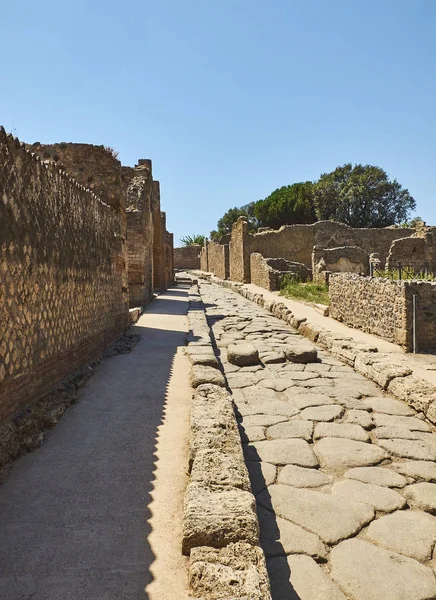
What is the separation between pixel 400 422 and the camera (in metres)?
4.42

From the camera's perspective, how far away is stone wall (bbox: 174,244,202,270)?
47.6 m

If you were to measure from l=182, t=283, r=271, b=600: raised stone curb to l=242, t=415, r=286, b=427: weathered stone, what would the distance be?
907mm

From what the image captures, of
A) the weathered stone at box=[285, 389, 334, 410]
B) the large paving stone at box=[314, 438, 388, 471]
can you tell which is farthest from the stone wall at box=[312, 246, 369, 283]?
→ the large paving stone at box=[314, 438, 388, 471]

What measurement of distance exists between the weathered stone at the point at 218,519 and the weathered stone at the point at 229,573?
0.22 ft

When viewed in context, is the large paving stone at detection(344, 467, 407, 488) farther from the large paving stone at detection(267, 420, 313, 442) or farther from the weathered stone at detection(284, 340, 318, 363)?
the weathered stone at detection(284, 340, 318, 363)

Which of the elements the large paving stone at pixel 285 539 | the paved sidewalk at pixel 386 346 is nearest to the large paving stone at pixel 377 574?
the large paving stone at pixel 285 539

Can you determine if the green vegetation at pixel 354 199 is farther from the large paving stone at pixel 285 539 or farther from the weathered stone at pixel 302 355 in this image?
the large paving stone at pixel 285 539

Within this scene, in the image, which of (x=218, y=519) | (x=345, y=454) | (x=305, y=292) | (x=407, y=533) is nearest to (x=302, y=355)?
(x=345, y=454)

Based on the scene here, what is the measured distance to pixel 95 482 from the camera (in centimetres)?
274

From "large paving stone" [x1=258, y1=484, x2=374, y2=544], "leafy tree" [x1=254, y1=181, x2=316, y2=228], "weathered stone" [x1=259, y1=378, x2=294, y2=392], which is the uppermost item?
"leafy tree" [x1=254, y1=181, x2=316, y2=228]

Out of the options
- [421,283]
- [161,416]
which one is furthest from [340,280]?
[161,416]

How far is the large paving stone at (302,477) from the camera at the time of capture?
3182 millimetres

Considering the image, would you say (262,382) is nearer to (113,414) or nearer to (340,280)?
(113,414)

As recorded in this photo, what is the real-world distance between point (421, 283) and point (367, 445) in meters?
4.71
